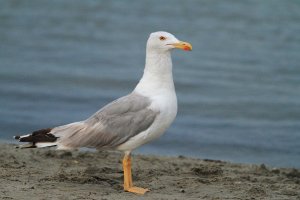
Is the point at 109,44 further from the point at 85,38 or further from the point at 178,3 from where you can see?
the point at 178,3

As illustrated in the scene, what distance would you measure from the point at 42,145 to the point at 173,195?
1.31 metres

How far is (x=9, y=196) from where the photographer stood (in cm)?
701

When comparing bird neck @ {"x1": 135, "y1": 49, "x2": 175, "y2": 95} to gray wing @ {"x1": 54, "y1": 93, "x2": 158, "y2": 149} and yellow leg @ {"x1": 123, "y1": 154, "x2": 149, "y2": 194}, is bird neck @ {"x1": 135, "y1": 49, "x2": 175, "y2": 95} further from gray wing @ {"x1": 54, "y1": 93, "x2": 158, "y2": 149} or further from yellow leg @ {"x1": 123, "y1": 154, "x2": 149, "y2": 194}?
yellow leg @ {"x1": 123, "y1": 154, "x2": 149, "y2": 194}

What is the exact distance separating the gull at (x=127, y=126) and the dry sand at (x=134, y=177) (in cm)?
34

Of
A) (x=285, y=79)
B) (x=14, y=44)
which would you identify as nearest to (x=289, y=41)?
(x=285, y=79)

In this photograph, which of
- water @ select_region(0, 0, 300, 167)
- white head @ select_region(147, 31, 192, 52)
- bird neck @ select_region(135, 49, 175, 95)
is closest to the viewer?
bird neck @ select_region(135, 49, 175, 95)

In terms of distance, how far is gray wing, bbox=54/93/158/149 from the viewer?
768cm

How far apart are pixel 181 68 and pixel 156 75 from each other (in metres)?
7.56

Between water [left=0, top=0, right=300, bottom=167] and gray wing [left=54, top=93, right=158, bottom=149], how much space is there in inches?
125

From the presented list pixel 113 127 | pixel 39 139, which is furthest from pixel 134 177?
pixel 39 139

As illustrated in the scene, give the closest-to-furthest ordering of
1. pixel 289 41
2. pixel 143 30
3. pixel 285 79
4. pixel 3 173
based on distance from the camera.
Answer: pixel 3 173, pixel 285 79, pixel 289 41, pixel 143 30

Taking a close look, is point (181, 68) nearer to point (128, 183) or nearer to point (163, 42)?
point (163, 42)

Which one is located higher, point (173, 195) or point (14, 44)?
point (14, 44)

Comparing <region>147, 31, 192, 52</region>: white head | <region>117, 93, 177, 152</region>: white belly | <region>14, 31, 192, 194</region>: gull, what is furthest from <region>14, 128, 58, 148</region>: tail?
<region>147, 31, 192, 52</region>: white head
